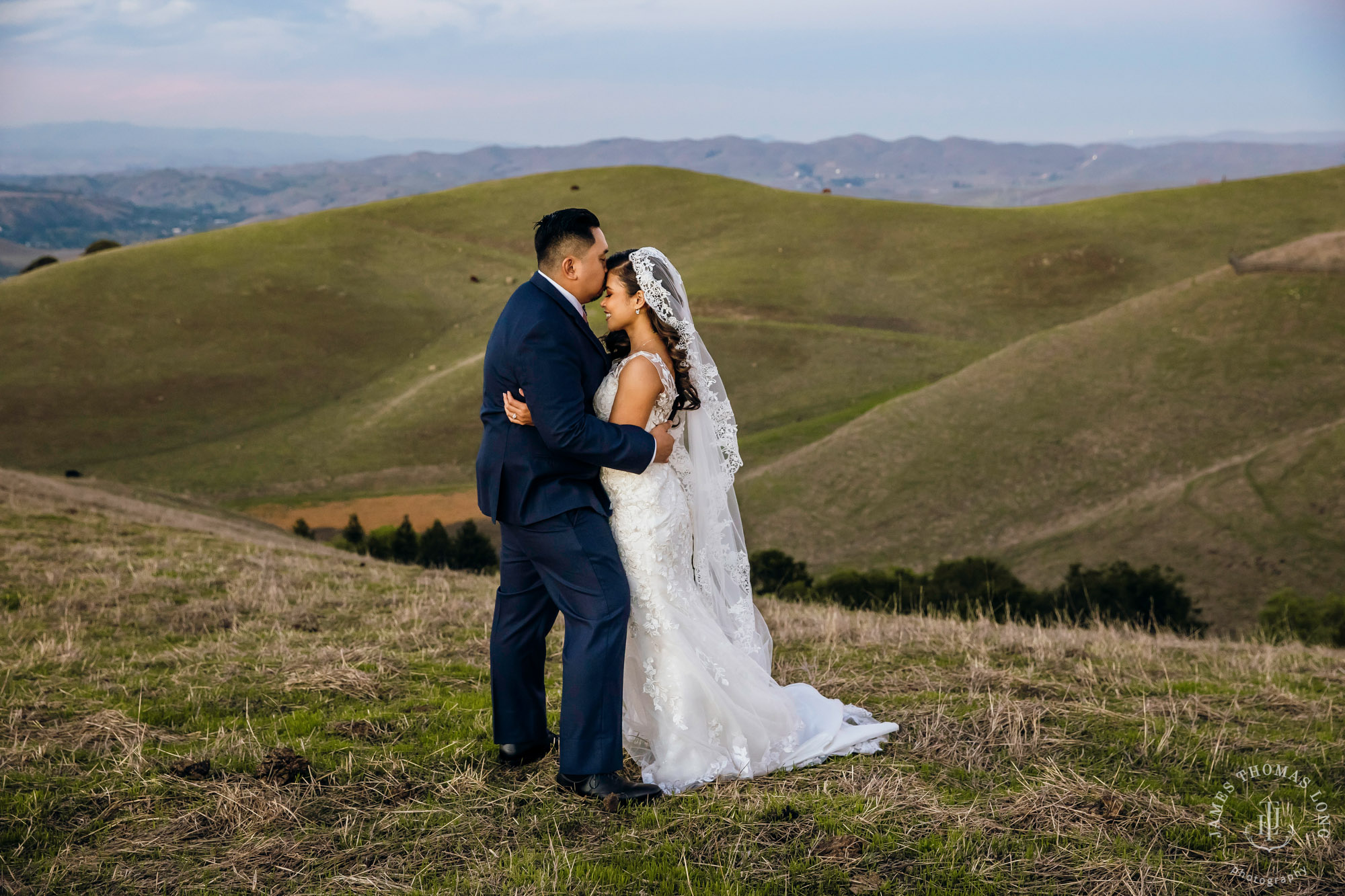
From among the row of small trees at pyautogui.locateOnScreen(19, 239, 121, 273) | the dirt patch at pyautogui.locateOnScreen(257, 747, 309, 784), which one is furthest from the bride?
the row of small trees at pyautogui.locateOnScreen(19, 239, 121, 273)

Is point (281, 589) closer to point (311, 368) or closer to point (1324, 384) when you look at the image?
point (1324, 384)

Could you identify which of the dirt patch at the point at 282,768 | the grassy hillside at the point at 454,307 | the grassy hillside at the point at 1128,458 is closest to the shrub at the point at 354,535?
the grassy hillside at the point at 1128,458

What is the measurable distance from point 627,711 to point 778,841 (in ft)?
4.08

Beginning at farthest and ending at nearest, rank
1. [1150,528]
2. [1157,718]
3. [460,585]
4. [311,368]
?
[311,368] → [1150,528] → [460,585] → [1157,718]

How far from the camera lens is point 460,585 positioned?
10992 millimetres

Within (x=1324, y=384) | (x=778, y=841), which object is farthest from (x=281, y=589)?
(x=1324, y=384)

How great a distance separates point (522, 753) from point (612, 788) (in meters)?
0.68

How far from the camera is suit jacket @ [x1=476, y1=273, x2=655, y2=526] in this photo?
4.25 meters

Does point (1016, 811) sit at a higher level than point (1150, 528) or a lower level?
higher

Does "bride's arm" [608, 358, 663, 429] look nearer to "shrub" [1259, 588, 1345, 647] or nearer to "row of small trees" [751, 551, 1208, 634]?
"row of small trees" [751, 551, 1208, 634]

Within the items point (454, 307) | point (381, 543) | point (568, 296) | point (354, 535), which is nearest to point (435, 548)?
point (381, 543)

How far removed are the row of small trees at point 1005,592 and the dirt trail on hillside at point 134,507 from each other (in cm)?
954

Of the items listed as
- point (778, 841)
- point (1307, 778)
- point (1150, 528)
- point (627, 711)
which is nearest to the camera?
point (778, 841)

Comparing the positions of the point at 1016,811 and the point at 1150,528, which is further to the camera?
the point at 1150,528
